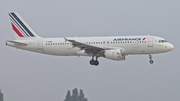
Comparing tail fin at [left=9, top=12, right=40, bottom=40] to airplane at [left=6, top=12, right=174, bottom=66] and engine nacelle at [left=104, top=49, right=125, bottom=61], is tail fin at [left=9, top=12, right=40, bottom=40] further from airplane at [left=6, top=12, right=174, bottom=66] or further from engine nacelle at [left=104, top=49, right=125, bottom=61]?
engine nacelle at [left=104, top=49, right=125, bottom=61]

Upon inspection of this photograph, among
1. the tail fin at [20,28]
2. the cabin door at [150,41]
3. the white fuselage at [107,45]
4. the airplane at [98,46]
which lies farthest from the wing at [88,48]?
the tail fin at [20,28]

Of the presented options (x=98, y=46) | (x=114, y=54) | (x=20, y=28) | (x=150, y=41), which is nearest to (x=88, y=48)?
(x=98, y=46)

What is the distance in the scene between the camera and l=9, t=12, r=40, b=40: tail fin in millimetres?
60766

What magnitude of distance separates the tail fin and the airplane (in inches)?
29.6

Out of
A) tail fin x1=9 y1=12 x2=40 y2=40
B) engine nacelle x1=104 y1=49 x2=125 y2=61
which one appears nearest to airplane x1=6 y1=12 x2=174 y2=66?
engine nacelle x1=104 y1=49 x2=125 y2=61

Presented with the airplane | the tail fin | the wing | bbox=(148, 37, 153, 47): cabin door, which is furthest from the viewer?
the tail fin

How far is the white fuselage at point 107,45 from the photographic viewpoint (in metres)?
55.0

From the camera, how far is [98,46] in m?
55.3

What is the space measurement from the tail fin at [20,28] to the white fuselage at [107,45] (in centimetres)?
215

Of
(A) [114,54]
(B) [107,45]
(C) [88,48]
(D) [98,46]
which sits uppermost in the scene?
(B) [107,45]

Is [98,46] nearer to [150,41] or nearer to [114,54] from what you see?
[114,54]

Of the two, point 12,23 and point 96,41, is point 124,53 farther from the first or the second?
point 12,23

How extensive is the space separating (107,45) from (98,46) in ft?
5.23

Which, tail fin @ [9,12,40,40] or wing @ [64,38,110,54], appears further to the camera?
tail fin @ [9,12,40,40]
